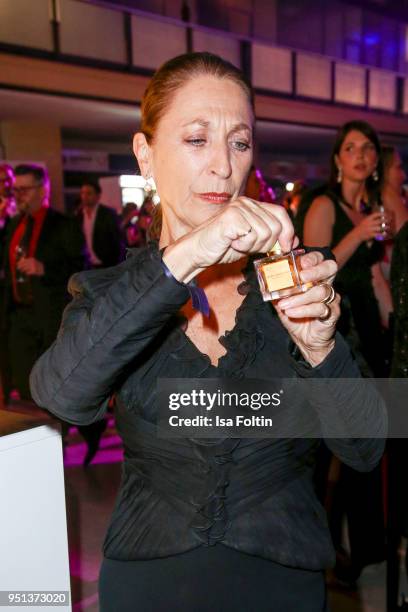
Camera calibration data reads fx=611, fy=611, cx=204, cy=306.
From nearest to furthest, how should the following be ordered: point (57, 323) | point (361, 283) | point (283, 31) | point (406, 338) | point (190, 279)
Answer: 1. point (190, 279)
2. point (406, 338)
3. point (361, 283)
4. point (57, 323)
5. point (283, 31)

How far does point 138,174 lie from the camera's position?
4.59 ft

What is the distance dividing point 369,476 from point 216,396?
1.87m

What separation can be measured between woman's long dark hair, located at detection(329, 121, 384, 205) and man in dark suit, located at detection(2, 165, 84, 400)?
1.97m

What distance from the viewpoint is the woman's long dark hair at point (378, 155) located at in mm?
3197

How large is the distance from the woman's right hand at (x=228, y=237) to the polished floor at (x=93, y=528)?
5.26 feet

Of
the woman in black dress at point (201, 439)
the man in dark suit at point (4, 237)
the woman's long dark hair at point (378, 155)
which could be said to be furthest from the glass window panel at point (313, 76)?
the woman in black dress at point (201, 439)

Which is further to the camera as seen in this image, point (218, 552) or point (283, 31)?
point (283, 31)

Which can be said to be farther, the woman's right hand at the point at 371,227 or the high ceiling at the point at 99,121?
the high ceiling at the point at 99,121

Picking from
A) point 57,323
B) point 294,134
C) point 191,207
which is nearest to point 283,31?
point 294,134

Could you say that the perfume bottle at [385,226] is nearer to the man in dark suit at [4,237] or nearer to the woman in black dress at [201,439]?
the woman in black dress at [201,439]

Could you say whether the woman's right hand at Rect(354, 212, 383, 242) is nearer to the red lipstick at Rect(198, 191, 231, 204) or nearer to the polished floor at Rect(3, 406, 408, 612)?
the polished floor at Rect(3, 406, 408, 612)

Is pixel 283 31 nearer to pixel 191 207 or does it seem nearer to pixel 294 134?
pixel 294 134

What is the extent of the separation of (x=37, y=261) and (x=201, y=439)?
3.50 m

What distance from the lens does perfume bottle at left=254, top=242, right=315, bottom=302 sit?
3.25 feet
